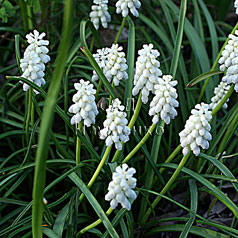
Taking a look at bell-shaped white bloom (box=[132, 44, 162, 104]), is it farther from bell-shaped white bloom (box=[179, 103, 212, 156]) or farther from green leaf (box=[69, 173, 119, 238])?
green leaf (box=[69, 173, 119, 238])

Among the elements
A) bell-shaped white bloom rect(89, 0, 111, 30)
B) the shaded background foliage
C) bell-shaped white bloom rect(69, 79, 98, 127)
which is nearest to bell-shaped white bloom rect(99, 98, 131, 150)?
bell-shaped white bloom rect(69, 79, 98, 127)

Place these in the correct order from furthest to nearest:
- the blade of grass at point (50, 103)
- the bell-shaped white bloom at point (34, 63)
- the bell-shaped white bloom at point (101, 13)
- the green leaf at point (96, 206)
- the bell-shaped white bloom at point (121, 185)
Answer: the bell-shaped white bloom at point (101, 13), the bell-shaped white bloom at point (34, 63), the green leaf at point (96, 206), the bell-shaped white bloom at point (121, 185), the blade of grass at point (50, 103)

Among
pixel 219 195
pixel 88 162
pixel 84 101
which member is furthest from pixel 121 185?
pixel 88 162

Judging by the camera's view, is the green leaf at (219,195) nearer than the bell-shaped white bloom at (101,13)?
Yes

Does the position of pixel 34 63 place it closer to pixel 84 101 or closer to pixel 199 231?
pixel 84 101

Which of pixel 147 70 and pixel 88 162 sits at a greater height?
pixel 147 70

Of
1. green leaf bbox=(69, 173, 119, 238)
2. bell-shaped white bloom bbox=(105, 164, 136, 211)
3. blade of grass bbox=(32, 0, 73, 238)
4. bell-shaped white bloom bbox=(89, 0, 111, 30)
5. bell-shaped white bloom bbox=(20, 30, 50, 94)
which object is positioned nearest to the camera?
blade of grass bbox=(32, 0, 73, 238)

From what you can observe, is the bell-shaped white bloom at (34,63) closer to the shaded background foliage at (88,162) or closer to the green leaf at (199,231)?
the shaded background foliage at (88,162)

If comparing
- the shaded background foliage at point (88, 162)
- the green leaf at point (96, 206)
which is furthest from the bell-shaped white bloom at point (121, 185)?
the shaded background foliage at point (88, 162)

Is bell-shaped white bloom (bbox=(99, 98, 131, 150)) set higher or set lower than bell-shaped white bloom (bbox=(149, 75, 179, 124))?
lower

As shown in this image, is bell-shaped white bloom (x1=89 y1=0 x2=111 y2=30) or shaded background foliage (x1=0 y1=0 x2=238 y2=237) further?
bell-shaped white bloom (x1=89 y1=0 x2=111 y2=30)

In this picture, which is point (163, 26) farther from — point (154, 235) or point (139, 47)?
point (154, 235)

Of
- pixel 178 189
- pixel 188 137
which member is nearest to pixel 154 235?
pixel 178 189

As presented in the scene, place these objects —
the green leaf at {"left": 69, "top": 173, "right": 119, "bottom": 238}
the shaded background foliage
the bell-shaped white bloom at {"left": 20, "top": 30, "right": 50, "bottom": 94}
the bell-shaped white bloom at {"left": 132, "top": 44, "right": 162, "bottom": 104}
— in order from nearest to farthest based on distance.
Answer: the green leaf at {"left": 69, "top": 173, "right": 119, "bottom": 238}
the bell-shaped white bloom at {"left": 132, "top": 44, "right": 162, "bottom": 104}
the bell-shaped white bloom at {"left": 20, "top": 30, "right": 50, "bottom": 94}
the shaded background foliage
